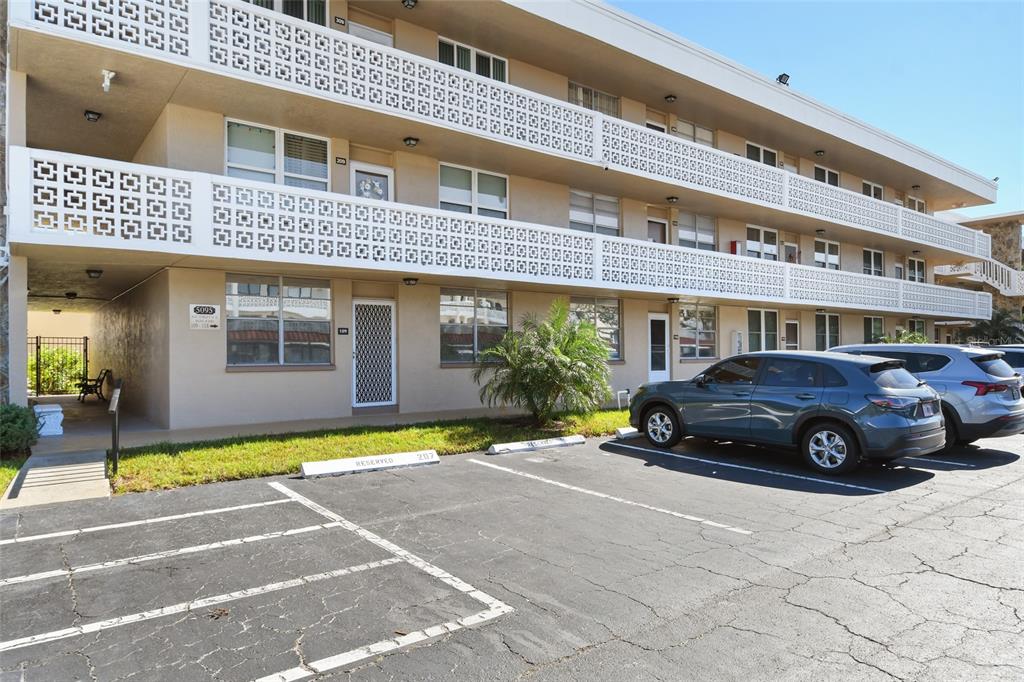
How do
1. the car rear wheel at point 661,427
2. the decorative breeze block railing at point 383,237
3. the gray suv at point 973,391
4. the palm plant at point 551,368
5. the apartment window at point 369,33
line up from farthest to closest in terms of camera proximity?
the apartment window at point 369,33 → the palm plant at point 551,368 → the car rear wheel at point 661,427 → the decorative breeze block railing at point 383,237 → the gray suv at point 973,391

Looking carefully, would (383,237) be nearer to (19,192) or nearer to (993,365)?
(19,192)

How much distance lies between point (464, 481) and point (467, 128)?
788 cm

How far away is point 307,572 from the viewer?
195 inches

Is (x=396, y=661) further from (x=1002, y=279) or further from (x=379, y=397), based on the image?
(x=1002, y=279)

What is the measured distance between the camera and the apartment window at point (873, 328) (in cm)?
2602

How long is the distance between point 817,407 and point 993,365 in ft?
13.9

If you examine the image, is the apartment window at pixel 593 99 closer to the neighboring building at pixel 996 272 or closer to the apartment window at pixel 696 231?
the apartment window at pixel 696 231

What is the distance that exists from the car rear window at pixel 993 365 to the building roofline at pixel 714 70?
10.3m

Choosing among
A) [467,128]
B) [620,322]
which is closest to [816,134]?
[620,322]

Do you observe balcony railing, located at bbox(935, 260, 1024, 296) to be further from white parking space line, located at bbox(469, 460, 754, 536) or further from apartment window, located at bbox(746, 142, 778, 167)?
white parking space line, located at bbox(469, 460, 754, 536)

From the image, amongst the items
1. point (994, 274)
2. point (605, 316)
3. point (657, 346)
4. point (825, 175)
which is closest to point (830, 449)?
point (605, 316)

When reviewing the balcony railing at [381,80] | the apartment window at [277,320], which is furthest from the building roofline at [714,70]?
the apartment window at [277,320]

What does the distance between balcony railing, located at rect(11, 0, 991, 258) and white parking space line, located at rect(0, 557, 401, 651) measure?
8621mm

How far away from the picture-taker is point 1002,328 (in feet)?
95.4
